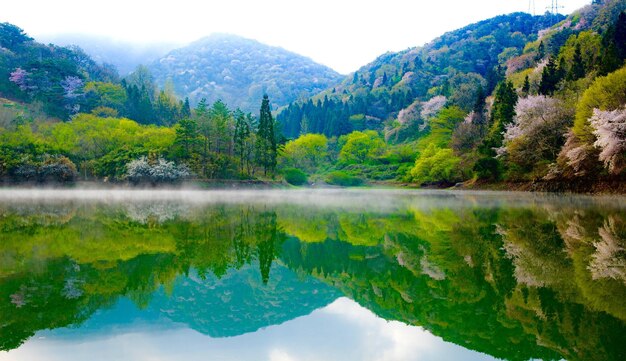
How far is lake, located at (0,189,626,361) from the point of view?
13.8 ft

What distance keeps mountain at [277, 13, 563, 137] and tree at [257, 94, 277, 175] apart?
32.7 meters

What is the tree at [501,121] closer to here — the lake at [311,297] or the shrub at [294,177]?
the shrub at [294,177]

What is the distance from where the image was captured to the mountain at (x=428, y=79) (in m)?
96.6

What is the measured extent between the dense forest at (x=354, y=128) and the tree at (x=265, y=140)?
0.44 ft

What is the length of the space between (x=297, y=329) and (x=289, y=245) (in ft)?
18.6

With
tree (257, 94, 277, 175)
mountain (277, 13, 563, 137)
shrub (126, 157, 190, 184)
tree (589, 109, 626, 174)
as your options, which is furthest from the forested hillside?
shrub (126, 157, 190, 184)

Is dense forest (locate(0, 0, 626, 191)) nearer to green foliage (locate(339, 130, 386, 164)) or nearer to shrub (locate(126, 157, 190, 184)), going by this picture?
shrub (locate(126, 157, 190, 184))

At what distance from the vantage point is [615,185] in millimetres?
30141

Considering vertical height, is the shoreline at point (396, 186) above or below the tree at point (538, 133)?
below

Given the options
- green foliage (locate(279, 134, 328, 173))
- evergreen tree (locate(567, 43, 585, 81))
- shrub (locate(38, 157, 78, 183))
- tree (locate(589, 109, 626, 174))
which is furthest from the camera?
green foliage (locate(279, 134, 328, 173))

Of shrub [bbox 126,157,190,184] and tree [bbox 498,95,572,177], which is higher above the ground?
tree [bbox 498,95,572,177]

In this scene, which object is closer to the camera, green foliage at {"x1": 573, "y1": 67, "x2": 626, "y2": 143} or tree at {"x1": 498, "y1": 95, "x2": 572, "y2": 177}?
green foliage at {"x1": 573, "y1": 67, "x2": 626, "y2": 143}

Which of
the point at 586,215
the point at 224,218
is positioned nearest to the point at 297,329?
the point at 224,218

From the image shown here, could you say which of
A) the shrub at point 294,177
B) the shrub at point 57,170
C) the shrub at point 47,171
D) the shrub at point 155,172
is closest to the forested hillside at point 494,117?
the shrub at point 294,177
